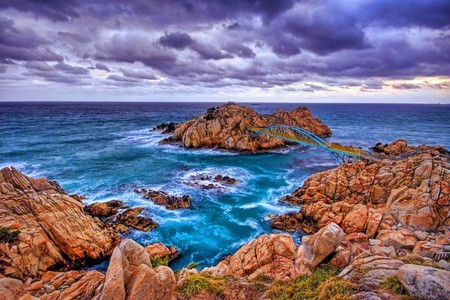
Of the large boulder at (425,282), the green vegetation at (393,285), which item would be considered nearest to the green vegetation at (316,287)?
the green vegetation at (393,285)

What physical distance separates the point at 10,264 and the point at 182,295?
13291 mm

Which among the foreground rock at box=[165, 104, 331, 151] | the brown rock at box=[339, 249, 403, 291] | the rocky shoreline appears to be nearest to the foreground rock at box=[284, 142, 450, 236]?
the rocky shoreline

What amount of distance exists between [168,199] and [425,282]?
1116 inches

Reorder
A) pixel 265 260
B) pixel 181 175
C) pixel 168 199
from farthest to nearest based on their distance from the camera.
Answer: pixel 181 175, pixel 168 199, pixel 265 260

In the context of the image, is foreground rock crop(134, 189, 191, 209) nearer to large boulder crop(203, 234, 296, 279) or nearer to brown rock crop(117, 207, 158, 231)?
brown rock crop(117, 207, 158, 231)

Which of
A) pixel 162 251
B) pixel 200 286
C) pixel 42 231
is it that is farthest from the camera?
pixel 162 251

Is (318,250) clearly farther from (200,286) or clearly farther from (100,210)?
(100,210)

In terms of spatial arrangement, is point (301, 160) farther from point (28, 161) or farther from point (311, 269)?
point (28, 161)

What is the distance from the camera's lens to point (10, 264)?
55.5ft

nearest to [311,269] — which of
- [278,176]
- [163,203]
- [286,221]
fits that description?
[286,221]

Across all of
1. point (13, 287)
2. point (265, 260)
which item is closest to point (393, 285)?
point (265, 260)

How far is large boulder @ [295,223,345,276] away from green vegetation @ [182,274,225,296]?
13.8ft

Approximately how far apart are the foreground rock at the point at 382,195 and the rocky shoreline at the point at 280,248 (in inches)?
4.0

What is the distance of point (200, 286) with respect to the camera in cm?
1157
